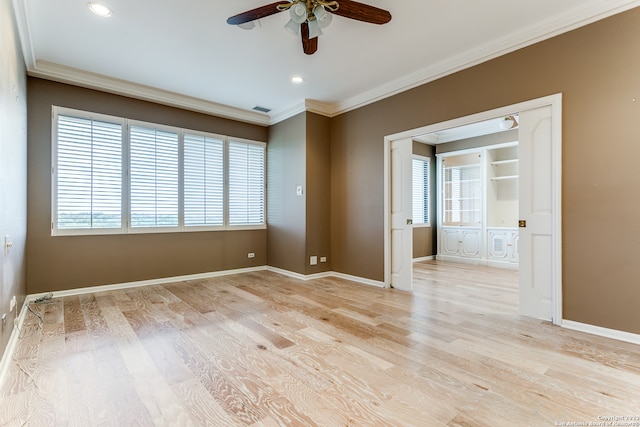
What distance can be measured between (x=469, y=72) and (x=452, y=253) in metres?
4.73

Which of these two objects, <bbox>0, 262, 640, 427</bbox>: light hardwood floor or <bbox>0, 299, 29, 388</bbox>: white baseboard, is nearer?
<bbox>0, 262, 640, 427</bbox>: light hardwood floor

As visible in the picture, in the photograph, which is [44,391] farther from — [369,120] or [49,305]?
[369,120]

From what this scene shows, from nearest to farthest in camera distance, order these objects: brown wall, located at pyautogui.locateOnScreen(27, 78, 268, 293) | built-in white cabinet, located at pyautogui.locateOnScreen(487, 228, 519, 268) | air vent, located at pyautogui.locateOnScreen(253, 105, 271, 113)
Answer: brown wall, located at pyautogui.locateOnScreen(27, 78, 268, 293) → air vent, located at pyautogui.locateOnScreen(253, 105, 271, 113) → built-in white cabinet, located at pyautogui.locateOnScreen(487, 228, 519, 268)

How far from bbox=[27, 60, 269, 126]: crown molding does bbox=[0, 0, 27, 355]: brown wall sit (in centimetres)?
76

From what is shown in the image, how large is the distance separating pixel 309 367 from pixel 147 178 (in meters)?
3.94

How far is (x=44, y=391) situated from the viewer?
1.87 metres

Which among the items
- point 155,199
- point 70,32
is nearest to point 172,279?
point 155,199

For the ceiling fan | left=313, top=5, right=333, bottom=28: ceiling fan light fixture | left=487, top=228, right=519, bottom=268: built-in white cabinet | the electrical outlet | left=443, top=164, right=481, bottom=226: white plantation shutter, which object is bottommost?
left=487, top=228, right=519, bottom=268: built-in white cabinet

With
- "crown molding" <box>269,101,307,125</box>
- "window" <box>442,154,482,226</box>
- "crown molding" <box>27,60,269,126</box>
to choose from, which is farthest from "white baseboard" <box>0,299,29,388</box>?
"window" <box>442,154,482,226</box>

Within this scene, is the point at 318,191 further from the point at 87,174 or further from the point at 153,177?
the point at 87,174

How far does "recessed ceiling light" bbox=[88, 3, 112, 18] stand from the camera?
107 inches

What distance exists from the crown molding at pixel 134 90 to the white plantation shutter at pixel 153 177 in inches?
19.4

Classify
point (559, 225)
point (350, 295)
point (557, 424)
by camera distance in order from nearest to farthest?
point (557, 424), point (559, 225), point (350, 295)

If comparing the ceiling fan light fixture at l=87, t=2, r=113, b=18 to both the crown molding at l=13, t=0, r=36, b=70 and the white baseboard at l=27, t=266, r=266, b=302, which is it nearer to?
the crown molding at l=13, t=0, r=36, b=70
